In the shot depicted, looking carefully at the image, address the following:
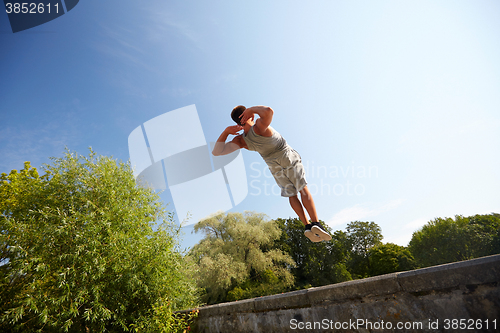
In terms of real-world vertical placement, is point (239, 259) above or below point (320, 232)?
below

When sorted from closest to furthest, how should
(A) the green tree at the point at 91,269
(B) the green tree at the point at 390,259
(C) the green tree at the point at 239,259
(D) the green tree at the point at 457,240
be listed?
(A) the green tree at the point at 91,269, (C) the green tree at the point at 239,259, (D) the green tree at the point at 457,240, (B) the green tree at the point at 390,259

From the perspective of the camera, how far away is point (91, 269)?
22.4 ft

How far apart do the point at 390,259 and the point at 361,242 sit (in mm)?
5681

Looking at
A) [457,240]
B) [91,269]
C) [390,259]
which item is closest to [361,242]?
[390,259]

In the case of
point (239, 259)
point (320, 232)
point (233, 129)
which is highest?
point (233, 129)

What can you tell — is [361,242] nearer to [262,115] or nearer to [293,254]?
[293,254]

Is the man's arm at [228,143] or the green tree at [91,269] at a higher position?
the man's arm at [228,143]

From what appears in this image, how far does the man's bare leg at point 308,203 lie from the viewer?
3475 millimetres

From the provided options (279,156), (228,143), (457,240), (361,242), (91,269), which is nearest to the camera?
(279,156)

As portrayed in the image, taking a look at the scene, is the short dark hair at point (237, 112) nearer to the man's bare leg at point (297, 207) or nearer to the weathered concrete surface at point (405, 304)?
the man's bare leg at point (297, 207)

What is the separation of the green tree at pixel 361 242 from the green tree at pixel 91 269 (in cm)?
3209

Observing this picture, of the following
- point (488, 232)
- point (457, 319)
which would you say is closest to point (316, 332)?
point (457, 319)

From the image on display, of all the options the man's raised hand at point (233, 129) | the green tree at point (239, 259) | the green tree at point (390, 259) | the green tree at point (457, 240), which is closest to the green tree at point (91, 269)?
the man's raised hand at point (233, 129)

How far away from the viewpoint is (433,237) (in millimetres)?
26797
